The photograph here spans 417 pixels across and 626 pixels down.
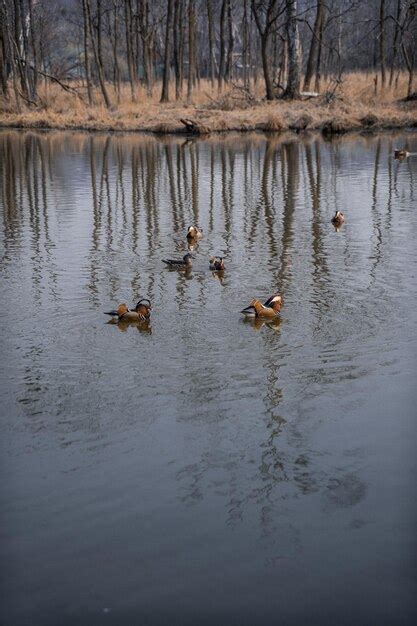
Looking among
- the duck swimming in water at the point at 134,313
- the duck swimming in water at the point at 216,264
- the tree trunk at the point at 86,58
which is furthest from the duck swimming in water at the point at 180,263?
the tree trunk at the point at 86,58

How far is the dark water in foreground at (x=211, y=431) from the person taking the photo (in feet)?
16.3

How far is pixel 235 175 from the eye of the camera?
2264 cm

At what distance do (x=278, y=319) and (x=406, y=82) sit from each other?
3803 centimetres

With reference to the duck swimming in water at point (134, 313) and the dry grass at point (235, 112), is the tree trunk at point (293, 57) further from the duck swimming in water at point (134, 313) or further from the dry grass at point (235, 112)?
the duck swimming in water at point (134, 313)

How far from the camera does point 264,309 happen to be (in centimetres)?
966

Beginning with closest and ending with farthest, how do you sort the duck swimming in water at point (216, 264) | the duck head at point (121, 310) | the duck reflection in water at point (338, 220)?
1. the duck head at point (121, 310)
2. the duck swimming in water at point (216, 264)
3. the duck reflection in water at point (338, 220)

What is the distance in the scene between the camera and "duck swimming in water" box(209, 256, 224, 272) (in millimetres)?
12009

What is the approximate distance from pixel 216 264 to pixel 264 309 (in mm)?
2515

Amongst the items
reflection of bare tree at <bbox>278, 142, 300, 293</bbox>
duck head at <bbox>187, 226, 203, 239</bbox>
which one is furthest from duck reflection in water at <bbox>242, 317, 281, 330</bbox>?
duck head at <bbox>187, 226, 203, 239</bbox>

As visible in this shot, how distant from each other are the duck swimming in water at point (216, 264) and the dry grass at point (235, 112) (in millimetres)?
26150

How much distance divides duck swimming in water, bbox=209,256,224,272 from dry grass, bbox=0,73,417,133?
1030 inches

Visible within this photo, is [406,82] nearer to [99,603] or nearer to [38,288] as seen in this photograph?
[38,288]

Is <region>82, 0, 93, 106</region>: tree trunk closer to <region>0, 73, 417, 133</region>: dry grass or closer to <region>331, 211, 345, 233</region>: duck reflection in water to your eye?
<region>0, 73, 417, 133</region>: dry grass

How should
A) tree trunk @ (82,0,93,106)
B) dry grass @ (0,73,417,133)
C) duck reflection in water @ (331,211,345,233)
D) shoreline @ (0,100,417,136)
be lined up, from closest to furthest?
duck reflection in water @ (331,211,345,233) → shoreline @ (0,100,417,136) → dry grass @ (0,73,417,133) → tree trunk @ (82,0,93,106)
